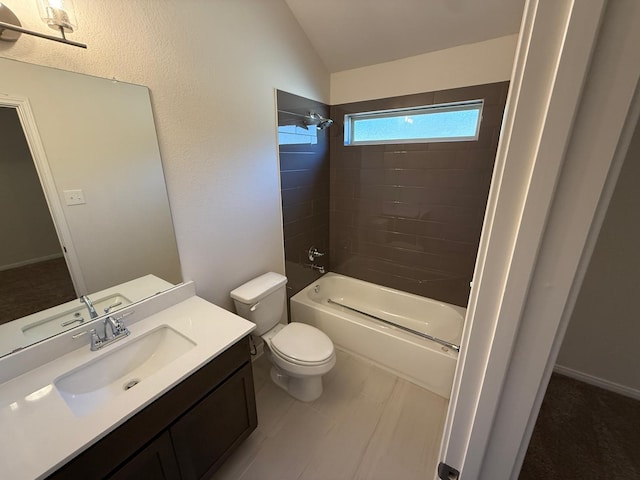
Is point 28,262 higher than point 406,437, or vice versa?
point 28,262

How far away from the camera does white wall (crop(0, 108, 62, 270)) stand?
100 cm

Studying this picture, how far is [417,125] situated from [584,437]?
7.57 ft

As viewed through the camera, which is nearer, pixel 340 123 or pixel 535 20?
pixel 535 20

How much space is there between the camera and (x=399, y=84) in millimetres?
2174

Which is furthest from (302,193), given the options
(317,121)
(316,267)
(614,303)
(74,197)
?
(614,303)

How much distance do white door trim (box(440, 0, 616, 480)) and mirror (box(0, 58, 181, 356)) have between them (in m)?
1.52

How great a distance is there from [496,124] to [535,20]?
201 cm

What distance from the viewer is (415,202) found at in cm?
234

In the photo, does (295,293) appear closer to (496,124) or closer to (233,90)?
(233,90)

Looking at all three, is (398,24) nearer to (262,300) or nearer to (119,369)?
(262,300)

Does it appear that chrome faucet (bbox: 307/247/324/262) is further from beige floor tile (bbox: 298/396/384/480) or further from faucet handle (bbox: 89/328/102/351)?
faucet handle (bbox: 89/328/102/351)

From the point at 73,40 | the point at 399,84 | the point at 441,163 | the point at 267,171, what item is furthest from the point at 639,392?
the point at 73,40

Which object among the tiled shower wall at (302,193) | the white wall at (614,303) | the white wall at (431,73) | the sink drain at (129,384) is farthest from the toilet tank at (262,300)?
the white wall at (614,303)

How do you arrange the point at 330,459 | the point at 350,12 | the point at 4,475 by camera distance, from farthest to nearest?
the point at 350,12
the point at 330,459
the point at 4,475
